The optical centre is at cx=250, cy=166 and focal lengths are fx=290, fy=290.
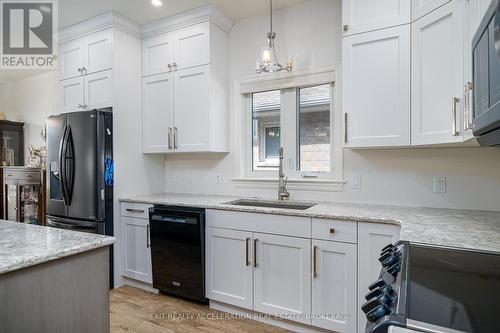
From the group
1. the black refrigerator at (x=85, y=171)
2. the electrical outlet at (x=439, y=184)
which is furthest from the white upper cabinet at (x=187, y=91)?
the electrical outlet at (x=439, y=184)

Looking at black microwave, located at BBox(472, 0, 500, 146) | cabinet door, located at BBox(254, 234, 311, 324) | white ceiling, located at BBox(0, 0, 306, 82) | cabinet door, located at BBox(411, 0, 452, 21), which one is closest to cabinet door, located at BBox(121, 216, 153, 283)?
cabinet door, located at BBox(254, 234, 311, 324)

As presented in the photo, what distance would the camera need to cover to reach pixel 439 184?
7.22ft

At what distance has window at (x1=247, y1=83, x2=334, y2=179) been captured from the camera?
107 inches

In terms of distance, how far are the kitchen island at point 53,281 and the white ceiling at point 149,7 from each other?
2227 mm

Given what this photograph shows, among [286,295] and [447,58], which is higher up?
[447,58]

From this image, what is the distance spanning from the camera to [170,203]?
2.61 metres

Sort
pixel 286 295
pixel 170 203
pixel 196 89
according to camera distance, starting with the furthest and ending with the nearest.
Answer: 1. pixel 196 89
2. pixel 170 203
3. pixel 286 295

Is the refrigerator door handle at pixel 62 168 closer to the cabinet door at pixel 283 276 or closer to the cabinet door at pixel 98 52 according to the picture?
the cabinet door at pixel 98 52

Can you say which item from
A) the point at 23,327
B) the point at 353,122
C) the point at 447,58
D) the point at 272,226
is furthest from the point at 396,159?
the point at 23,327

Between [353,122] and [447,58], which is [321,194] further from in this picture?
[447,58]

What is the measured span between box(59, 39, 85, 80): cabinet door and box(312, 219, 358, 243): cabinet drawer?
2.99m

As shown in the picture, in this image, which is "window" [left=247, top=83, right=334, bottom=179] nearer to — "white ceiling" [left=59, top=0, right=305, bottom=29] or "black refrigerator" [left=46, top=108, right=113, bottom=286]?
"white ceiling" [left=59, top=0, right=305, bottom=29]

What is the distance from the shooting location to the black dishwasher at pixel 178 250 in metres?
2.46

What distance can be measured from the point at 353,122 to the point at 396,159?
522 millimetres
